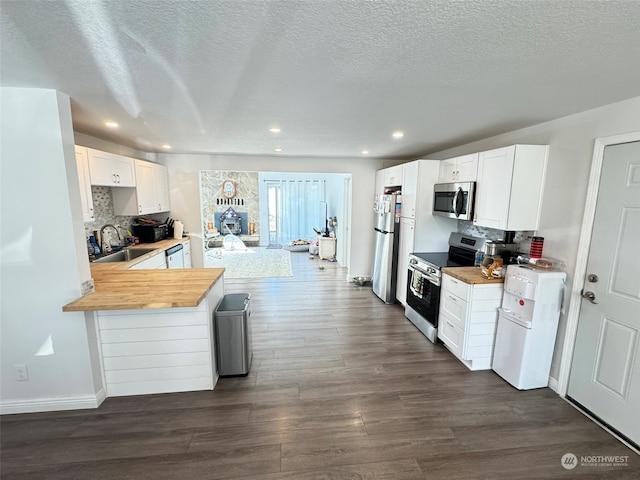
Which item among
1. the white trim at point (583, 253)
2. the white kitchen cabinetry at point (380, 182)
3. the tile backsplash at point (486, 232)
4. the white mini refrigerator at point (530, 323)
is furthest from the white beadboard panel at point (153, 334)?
the white kitchen cabinetry at point (380, 182)

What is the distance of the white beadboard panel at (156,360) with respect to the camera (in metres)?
2.29

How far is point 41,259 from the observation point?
200cm

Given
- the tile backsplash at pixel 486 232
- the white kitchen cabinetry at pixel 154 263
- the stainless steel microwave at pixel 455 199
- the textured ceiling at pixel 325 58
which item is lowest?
the white kitchen cabinetry at pixel 154 263

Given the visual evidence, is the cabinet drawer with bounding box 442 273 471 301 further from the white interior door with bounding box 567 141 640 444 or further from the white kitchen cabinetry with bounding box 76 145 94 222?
the white kitchen cabinetry with bounding box 76 145 94 222

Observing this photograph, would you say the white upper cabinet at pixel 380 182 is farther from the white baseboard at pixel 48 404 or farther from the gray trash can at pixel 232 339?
the white baseboard at pixel 48 404

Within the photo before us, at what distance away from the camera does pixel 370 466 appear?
1752 millimetres

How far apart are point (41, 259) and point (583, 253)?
13.4ft

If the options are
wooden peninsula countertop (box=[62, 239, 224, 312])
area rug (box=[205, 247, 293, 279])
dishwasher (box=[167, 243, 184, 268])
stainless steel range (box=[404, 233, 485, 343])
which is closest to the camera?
wooden peninsula countertop (box=[62, 239, 224, 312])

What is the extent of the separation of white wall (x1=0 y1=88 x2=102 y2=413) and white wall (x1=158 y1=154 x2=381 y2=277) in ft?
9.13

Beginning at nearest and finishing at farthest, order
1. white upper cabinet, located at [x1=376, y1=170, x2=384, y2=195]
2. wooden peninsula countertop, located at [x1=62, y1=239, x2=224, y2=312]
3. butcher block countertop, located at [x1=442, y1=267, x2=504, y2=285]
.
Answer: wooden peninsula countertop, located at [x1=62, y1=239, x2=224, y2=312] < butcher block countertop, located at [x1=442, y1=267, x2=504, y2=285] < white upper cabinet, located at [x1=376, y1=170, x2=384, y2=195]

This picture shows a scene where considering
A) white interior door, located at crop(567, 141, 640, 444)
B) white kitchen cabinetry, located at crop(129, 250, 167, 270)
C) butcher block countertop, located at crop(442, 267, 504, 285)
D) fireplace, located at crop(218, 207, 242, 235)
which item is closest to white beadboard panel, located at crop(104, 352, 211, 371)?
white kitchen cabinetry, located at crop(129, 250, 167, 270)

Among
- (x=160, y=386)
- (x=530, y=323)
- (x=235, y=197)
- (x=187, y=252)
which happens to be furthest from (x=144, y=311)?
(x=235, y=197)

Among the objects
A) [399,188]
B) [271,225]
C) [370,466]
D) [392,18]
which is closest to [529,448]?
[370,466]

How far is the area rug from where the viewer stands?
19.8ft
